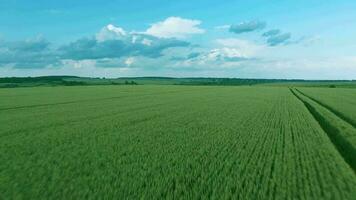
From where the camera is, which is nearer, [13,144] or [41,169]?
Answer: [41,169]

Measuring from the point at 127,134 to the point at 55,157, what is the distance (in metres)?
5.10

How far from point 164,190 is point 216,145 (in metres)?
5.83

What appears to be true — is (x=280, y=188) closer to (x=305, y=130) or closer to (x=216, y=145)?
(x=216, y=145)

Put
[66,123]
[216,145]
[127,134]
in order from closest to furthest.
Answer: [216,145] < [127,134] < [66,123]

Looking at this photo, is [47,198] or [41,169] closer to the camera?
[47,198]

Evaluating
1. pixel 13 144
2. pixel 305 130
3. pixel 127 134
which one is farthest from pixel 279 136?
pixel 13 144

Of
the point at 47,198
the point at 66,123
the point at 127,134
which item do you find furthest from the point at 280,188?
the point at 66,123

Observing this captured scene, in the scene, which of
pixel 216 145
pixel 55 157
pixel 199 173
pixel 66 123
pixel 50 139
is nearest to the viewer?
pixel 199 173

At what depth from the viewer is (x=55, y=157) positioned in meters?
12.0

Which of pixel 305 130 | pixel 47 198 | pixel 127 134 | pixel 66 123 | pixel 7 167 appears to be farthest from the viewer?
pixel 66 123

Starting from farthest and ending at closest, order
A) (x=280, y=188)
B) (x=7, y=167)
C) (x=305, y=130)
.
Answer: (x=305, y=130) → (x=7, y=167) → (x=280, y=188)

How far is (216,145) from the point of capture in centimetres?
1408

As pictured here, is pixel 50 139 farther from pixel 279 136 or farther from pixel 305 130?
pixel 305 130

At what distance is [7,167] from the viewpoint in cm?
1067
